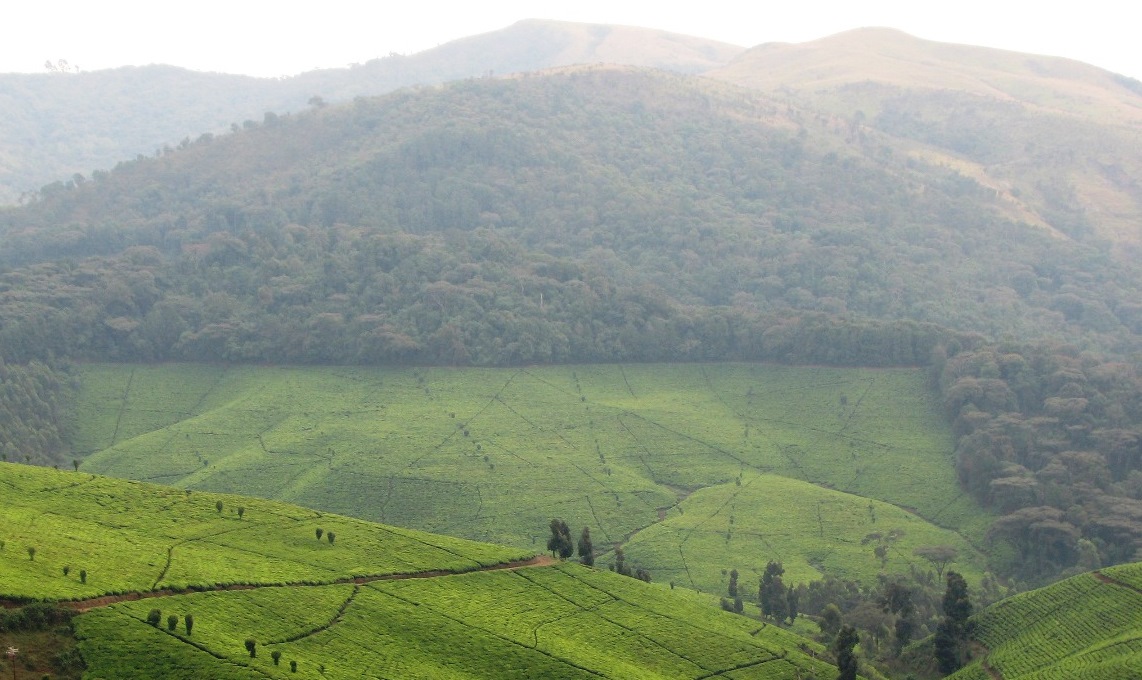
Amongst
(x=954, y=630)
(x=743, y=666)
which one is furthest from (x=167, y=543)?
(x=954, y=630)

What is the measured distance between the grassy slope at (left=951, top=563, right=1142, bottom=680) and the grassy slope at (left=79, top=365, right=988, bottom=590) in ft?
93.7

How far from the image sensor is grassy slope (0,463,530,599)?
5253cm

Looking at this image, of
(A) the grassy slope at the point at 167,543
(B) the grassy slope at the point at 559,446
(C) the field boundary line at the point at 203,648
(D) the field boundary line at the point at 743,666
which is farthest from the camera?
(B) the grassy slope at the point at 559,446

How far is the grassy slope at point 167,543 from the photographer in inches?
2068

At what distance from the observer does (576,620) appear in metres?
68.8

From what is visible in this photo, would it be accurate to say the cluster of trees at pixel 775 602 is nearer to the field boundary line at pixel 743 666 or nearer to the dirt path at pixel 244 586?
the field boundary line at pixel 743 666

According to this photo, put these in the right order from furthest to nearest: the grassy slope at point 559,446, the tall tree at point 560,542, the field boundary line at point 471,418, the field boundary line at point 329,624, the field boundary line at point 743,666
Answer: the field boundary line at point 471,418 < the grassy slope at point 559,446 < the tall tree at point 560,542 < the field boundary line at point 743,666 < the field boundary line at point 329,624

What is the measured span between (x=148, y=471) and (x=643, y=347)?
71467 millimetres

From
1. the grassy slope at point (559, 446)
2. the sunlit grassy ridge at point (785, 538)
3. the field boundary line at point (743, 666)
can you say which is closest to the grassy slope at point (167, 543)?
the field boundary line at point (743, 666)

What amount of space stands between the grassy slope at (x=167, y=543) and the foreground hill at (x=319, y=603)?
0.46 ft

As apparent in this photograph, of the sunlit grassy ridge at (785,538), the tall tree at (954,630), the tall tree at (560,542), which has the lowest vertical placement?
the sunlit grassy ridge at (785,538)

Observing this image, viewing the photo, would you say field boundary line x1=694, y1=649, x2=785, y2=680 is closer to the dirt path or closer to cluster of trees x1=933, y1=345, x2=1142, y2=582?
the dirt path

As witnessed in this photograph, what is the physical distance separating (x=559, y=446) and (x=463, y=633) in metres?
73.1

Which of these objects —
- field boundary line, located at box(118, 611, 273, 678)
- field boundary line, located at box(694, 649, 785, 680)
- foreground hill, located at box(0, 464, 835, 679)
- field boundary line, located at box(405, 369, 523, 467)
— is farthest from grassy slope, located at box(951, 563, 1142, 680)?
field boundary line, located at box(405, 369, 523, 467)
